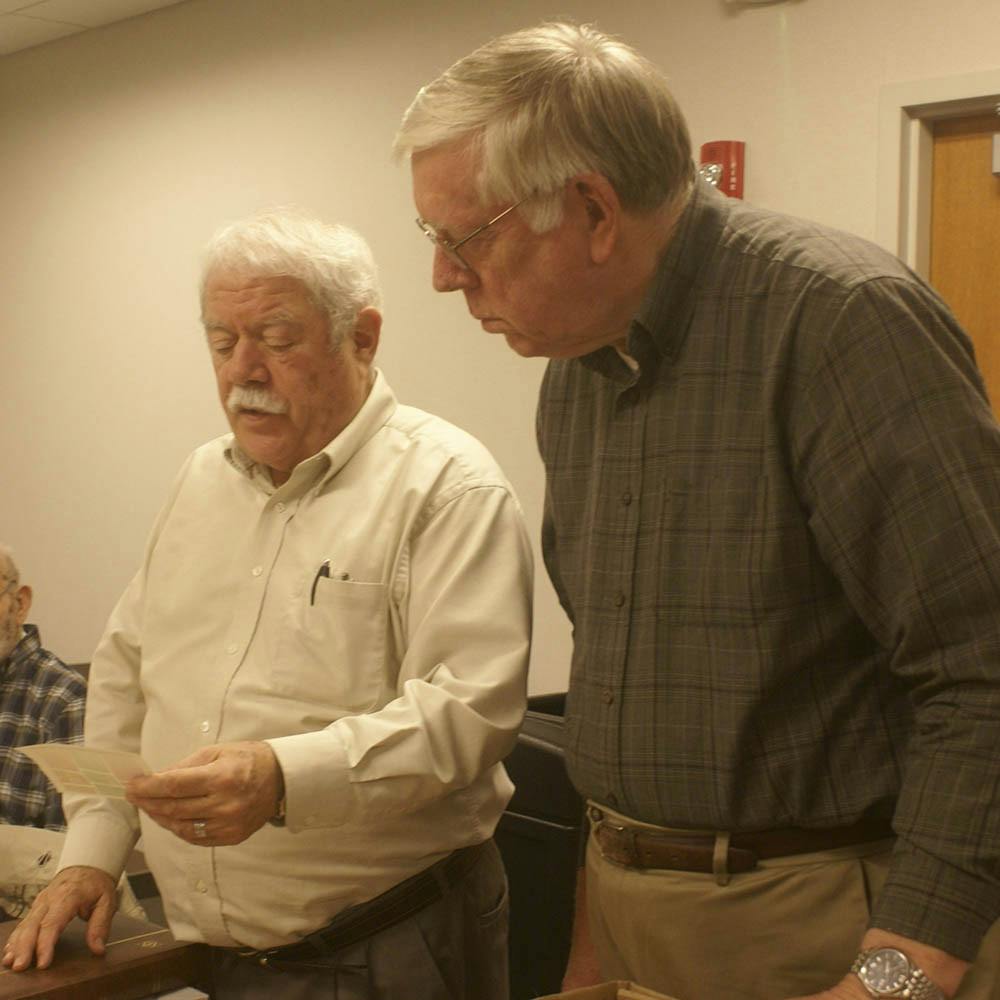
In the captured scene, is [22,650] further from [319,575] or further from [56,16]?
[56,16]

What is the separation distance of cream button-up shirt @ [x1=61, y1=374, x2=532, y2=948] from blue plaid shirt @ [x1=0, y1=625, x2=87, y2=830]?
79 cm

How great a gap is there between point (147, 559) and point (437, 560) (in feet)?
1.75

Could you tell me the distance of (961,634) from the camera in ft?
3.83

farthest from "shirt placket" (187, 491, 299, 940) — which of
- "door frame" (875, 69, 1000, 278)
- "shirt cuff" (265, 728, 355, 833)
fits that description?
"door frame" (875, 69, 1000, 278)

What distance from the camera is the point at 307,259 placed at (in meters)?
1.88

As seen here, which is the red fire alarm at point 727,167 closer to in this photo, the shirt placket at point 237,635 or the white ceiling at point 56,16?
the shirt placket at point 237,635

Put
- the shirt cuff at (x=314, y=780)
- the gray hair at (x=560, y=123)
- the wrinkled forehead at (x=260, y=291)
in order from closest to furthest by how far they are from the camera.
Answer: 1. the gray hair at (x=560, y=123)
2. the shirt cuff at (x=314, y=780)
3. the wrinkled forehead at (x=260, y=291)

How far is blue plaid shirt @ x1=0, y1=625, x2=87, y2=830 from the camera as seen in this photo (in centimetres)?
270

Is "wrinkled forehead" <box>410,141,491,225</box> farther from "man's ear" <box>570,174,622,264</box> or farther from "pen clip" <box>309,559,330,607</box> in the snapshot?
"pen clip" <box>309,559,330,607</box>

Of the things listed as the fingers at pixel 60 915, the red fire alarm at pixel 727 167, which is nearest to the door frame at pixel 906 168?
the red fire alarm at pixel 727 167

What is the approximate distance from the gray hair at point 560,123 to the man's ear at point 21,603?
1.96 m

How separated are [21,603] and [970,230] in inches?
92.9

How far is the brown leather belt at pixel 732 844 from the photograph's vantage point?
1.36 meters

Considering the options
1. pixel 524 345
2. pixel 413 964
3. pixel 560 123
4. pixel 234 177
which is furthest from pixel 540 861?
pixel 234 177
